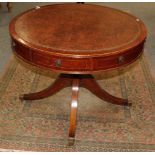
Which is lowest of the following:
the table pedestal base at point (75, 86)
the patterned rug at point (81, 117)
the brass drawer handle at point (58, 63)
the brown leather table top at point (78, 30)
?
the patterned rug at point (81, 117)

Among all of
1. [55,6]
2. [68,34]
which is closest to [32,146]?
[68,34]

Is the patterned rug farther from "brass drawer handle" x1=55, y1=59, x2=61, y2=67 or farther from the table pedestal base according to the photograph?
"brass drawer handle" x1=55, y1=59, x2=61, y2=67

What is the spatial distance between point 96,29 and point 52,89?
0.64 m

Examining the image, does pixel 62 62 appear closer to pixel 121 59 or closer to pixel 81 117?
pixel 121 59

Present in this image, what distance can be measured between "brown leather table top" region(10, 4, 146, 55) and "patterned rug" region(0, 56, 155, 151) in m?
0.66

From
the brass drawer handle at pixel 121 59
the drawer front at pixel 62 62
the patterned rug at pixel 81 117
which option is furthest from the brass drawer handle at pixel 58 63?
the patterned rug at pixel 81 117

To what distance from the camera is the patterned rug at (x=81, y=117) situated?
1.78m

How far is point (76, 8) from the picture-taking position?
2016mm

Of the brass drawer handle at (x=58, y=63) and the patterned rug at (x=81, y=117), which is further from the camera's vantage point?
the patterned rug at (x=81, y=117)

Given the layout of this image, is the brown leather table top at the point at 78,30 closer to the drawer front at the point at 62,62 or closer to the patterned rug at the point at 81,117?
the drawer front at the point at 62,62

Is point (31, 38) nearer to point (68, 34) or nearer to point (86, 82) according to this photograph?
point (68, 34)

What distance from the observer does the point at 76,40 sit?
1.52 m

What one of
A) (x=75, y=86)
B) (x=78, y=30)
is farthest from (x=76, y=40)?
(x=75, y=86)

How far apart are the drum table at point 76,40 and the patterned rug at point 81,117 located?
0.17 m
